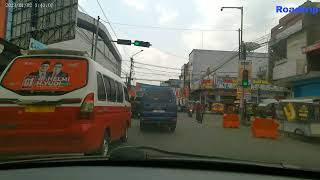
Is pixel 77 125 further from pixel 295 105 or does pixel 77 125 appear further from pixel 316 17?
pixel 316 17

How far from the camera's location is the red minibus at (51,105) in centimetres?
834

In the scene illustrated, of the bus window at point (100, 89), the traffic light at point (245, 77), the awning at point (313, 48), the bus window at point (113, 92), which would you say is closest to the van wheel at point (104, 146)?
the bus window at point (100, 89)

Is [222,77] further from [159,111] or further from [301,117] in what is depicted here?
[159,111]

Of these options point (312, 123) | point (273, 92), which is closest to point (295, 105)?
point (312, 123)

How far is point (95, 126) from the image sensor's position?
8.89 metres

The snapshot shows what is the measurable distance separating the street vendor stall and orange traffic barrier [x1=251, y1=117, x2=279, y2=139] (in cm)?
113

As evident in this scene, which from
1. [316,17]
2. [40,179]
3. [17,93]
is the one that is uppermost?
[316,17]

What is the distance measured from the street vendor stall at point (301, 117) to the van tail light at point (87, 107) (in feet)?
43.3

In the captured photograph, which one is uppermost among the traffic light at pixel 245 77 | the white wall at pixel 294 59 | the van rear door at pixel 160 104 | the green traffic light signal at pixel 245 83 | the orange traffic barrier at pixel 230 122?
the white wall at pixel 294 59

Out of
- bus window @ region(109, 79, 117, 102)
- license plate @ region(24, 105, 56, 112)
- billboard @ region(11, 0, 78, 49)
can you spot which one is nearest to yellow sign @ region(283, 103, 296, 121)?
bus window @ region(109, 79, 117, 102)

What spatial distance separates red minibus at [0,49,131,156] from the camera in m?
8.34

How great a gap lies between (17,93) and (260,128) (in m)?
13.9

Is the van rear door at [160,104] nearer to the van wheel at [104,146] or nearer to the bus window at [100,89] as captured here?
the van wheel at [104,146]

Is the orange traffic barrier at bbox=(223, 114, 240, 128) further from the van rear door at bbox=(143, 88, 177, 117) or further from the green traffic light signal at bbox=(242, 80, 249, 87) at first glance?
the van rear door at bbox=(143, 88, 177, 117)
